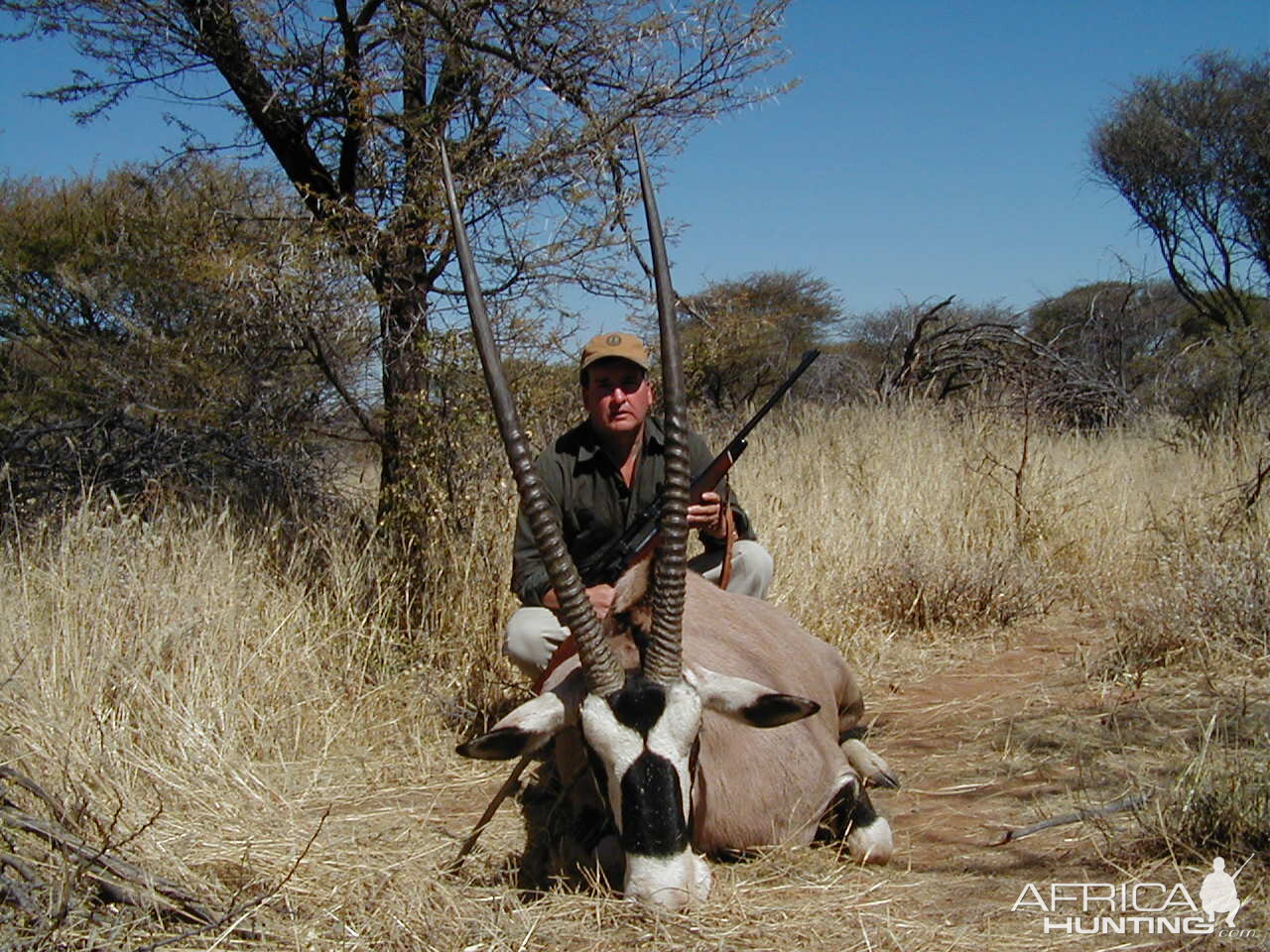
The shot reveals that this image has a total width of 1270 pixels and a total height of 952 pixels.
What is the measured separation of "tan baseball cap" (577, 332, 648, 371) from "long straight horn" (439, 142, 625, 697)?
924mm

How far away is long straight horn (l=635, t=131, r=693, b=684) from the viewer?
3.01m

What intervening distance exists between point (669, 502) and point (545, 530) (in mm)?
358

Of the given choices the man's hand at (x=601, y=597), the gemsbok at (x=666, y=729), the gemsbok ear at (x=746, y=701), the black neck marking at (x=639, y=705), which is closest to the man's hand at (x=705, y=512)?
the man's hand at (x=601, y=597)

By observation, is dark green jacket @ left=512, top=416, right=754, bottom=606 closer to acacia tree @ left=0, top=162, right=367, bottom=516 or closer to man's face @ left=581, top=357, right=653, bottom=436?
man's face @ left=581, top=357, right=653, bottom=436

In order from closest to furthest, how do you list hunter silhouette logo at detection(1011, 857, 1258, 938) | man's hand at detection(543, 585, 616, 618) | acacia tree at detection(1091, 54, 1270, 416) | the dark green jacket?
hunter silhouette logo at detection(1011, 857, 1258, 938)
man's hand at detection(543, 585, 616, 618)
the dark green jacket
acacia tree at detection(1091, 54, 1270, 416)

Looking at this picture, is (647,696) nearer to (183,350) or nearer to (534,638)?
(534,638)

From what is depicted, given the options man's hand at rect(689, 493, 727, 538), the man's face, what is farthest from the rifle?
the man's face

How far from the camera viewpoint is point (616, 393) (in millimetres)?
4344

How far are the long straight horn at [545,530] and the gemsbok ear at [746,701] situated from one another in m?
0.24

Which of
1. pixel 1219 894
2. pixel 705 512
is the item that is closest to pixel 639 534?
pixel 705 512

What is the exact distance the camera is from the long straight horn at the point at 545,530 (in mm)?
2992

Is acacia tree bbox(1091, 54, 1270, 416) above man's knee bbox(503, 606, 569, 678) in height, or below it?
above

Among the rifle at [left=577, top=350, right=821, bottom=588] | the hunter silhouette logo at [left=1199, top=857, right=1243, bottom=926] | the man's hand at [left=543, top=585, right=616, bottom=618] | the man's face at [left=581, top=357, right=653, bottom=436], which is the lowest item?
the hunter silhouette logo at [left=1199, top=857, right=1243, bottom=926]

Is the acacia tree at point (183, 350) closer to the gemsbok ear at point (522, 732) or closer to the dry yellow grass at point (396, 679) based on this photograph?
the dry yellow grass at point (396, 679)
